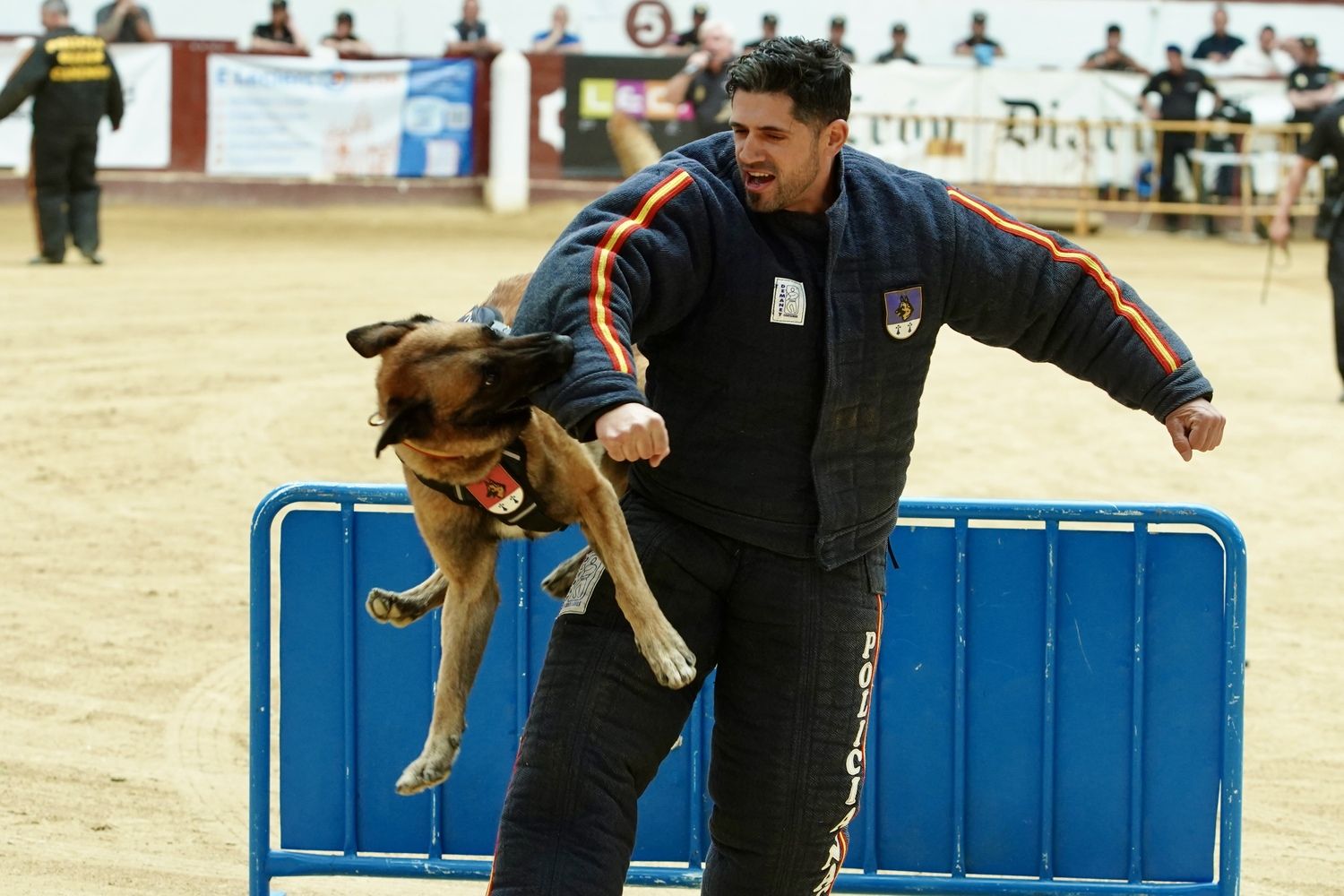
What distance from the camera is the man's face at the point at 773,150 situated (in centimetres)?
348

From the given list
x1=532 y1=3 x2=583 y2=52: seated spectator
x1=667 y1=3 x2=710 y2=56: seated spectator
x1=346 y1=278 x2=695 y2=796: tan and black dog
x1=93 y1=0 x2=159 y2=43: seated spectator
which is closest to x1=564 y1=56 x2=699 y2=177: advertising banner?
x1=532 y1=3 x2=583 y2=52: seated spectator

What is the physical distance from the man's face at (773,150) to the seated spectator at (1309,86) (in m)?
21.2

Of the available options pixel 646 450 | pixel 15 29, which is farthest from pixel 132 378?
pixel 15 29

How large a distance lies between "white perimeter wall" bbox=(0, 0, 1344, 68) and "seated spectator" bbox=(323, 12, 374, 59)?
6.49 feet

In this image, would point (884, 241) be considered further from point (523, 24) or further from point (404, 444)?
point (523, 24)

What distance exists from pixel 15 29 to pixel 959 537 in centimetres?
2281

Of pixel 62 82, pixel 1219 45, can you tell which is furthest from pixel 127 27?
pixel 1219 45

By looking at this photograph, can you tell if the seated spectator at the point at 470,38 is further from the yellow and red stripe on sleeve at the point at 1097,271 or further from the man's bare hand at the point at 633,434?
the man's bare hand at the point at 633,434

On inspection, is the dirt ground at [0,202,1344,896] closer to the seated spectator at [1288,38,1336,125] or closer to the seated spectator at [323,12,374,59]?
the seated spectator at [323,12,374,59]

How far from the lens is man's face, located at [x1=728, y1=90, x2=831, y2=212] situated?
3.48 m

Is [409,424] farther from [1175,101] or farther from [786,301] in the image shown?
[1175,101]

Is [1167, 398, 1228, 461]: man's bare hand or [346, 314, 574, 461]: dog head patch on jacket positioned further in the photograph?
[1167, 398, 1228, 461]: man's bare hand

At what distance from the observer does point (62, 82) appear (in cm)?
1711

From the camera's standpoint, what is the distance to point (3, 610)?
7.44 m
